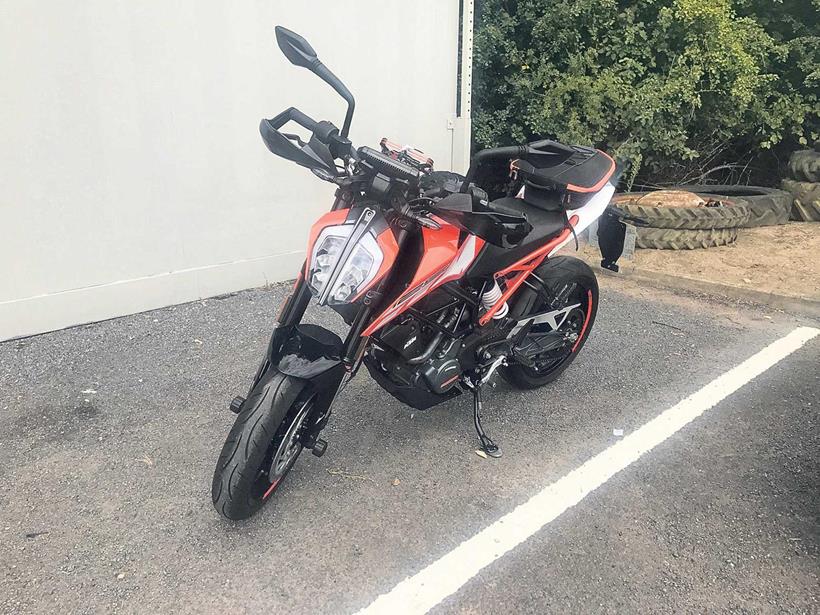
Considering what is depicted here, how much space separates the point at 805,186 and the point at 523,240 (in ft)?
19.0

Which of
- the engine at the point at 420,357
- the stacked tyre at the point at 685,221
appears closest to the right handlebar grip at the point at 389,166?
the engine at the point at 420,357

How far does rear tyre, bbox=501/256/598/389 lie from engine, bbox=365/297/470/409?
0.50m

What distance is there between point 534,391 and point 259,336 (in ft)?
6.09

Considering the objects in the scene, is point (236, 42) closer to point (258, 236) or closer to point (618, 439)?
point (258, 236)

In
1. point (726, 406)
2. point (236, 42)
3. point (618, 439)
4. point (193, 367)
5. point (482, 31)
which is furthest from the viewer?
point (482, 31)

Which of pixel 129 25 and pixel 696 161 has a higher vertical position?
pixel 129 25

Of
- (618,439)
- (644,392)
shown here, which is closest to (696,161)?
(644,392)

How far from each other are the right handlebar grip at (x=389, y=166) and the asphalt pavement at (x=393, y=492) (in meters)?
1.35

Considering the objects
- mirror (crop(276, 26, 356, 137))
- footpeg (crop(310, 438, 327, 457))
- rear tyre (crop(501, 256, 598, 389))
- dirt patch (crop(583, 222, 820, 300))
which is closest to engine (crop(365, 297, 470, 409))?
footpeg (crop(310, 438, 327, 457))

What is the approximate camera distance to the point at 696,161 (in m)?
8.02

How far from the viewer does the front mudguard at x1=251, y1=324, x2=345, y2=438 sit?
2.29 m

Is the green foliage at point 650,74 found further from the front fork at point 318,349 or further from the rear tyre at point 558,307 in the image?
the front fork at point 318,349

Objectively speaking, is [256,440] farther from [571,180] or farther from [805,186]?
[805,186]

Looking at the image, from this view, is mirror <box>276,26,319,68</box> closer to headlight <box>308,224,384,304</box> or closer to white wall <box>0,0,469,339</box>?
headlight <box>308,224,384,304</box>
